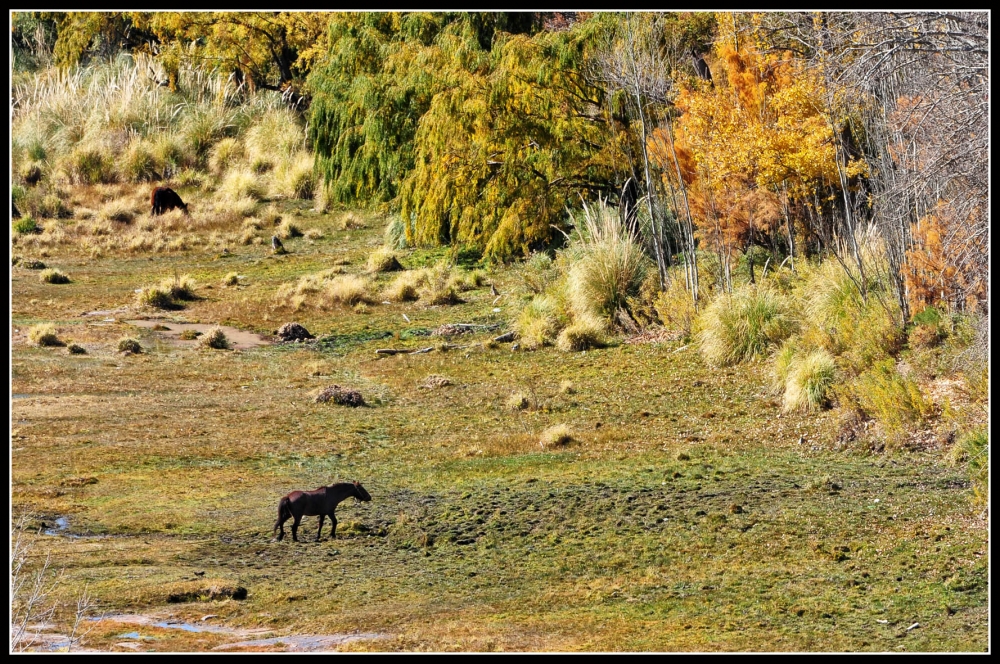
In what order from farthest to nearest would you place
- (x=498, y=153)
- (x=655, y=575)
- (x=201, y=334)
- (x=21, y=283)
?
(x=21, y=283) → (x=498, y=153) → (x=201, y=334) → (x=655, y=575)

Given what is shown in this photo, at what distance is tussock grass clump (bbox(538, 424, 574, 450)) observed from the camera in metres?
13.6

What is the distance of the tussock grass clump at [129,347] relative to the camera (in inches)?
752

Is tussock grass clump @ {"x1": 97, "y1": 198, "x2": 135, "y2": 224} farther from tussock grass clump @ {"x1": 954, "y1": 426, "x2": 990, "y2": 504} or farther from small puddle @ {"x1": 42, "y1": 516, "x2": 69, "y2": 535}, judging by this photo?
tussock grass clump @ {"x1": 954, "y1": 426, "x2": 990, "y2": 504}

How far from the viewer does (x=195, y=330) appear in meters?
21.0

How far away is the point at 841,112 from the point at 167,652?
11526 millimetres

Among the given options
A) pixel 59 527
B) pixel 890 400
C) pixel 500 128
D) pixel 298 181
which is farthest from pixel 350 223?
pixel 59 527

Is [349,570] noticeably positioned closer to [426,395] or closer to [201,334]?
[426,395]

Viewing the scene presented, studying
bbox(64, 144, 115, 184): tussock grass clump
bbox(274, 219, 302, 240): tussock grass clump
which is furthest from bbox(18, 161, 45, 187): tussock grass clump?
bbox(274, 219, 302, 240): tussock grass clump

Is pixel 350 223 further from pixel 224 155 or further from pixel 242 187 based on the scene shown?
pixel 224 155

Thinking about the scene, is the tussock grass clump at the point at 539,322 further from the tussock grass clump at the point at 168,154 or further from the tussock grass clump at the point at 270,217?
the tussock grass clump at the point at 168,154


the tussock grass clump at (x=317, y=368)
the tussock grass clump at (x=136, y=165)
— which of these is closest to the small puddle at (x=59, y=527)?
the tussock grass clump at (x=317, y=368)

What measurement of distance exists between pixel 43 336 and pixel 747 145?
9.88m

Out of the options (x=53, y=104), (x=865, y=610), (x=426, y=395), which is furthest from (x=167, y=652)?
(x=53, y=104)

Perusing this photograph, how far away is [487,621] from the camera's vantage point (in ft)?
28.0
